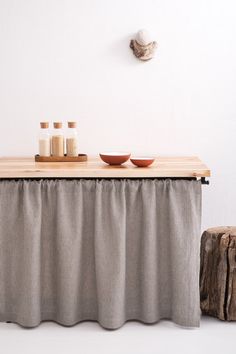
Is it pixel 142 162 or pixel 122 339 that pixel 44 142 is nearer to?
pixel 142 162

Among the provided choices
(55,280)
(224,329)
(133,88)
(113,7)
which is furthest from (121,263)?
(113,7)

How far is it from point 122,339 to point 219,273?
61 cm

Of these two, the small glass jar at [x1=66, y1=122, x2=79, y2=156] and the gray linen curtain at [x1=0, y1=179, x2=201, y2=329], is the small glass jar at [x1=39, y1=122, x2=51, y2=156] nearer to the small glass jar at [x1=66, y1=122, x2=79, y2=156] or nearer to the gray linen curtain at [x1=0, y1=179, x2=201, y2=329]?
the small glass jar at [x1=66, y1=122, x2=79, y2=156]

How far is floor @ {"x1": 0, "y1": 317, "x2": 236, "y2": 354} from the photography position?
288 cm

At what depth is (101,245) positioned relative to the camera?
3.11 m

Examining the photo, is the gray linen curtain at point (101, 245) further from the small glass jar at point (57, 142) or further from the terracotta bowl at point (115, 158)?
the small glass jar at point (57, 142)

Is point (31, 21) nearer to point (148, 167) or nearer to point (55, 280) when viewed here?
point (148, 167)

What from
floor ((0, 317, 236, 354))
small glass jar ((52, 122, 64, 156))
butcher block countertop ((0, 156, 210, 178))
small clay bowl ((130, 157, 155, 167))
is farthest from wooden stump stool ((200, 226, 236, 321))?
small glass jar ((52, 122, 64, 156))

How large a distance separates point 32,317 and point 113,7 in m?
1.84

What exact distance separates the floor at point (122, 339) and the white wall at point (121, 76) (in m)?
1.11

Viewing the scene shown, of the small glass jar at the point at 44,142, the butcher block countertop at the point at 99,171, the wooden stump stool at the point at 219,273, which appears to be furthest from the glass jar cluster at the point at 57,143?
the wooden stump stool at the point at 219,273

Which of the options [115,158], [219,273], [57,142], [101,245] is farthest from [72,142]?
[219,273]

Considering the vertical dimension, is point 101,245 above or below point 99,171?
below

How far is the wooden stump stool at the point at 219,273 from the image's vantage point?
125 inches
